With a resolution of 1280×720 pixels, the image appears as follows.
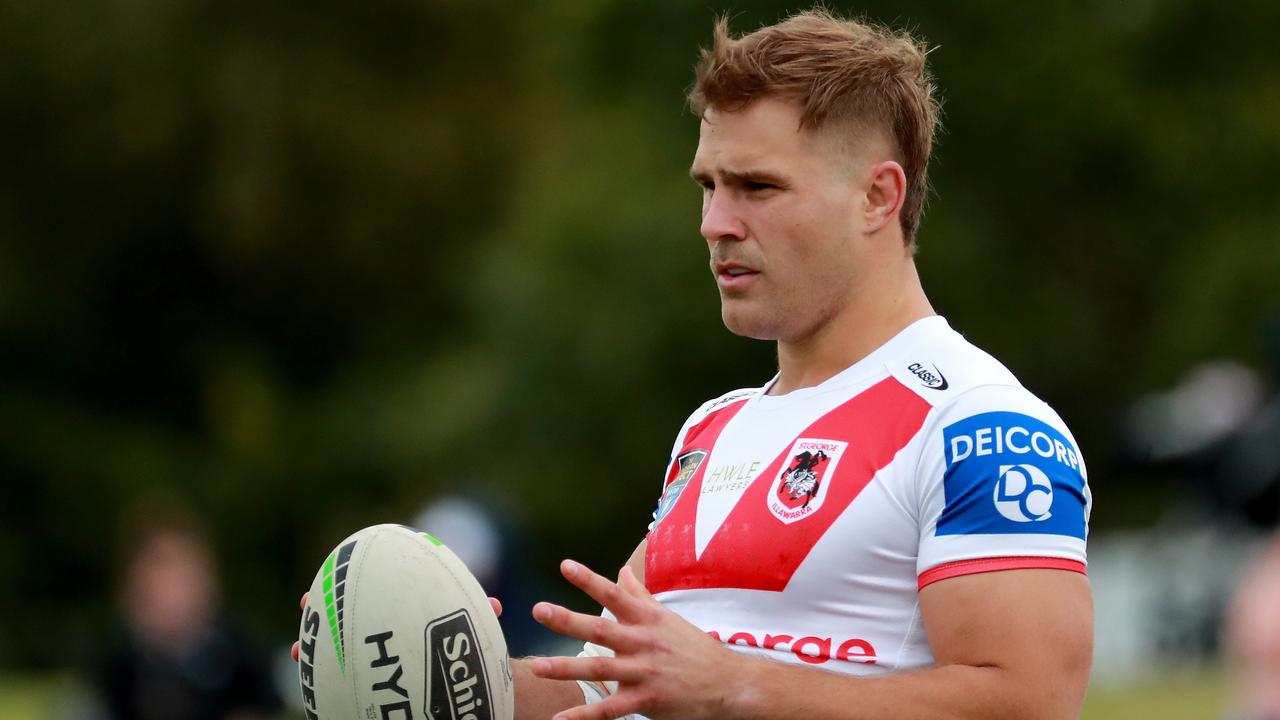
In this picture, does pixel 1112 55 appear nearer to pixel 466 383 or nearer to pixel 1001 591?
pixel 466 383

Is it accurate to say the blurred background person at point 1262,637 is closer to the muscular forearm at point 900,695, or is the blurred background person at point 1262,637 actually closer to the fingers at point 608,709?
the muscular forearm at point 900,695

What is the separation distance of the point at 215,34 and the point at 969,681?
26.5 m

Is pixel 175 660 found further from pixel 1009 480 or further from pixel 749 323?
pixel 1009 480

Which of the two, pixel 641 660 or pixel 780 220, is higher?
pixel 780 220

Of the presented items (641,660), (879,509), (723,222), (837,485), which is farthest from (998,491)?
(723,222)

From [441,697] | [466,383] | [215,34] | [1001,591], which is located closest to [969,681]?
[1001,591]

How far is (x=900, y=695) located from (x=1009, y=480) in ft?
1.62

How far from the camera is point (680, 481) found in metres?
4.48

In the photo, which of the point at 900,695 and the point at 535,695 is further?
the point at 535,695

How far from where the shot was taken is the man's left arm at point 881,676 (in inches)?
138

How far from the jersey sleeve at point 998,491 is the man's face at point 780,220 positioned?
0.51 meters

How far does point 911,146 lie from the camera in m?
4.32


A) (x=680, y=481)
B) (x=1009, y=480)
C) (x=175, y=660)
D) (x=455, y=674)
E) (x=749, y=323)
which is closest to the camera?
(x=1009, y=480)

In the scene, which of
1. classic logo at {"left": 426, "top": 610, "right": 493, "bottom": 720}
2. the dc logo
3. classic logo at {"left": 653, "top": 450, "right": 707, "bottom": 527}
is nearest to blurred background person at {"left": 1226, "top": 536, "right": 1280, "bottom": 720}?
the dc logo
